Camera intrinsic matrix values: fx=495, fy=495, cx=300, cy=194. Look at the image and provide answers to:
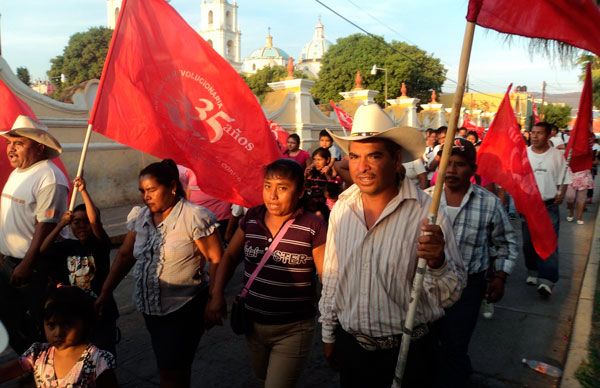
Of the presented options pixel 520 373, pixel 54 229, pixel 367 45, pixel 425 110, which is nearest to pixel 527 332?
pixel 520 373

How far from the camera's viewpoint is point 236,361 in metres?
4.00

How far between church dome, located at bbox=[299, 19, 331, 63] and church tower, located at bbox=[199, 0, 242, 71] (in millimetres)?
20695

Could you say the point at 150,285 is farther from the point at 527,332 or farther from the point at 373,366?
the point at 527,332

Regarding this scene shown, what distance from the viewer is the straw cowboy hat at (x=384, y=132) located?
2.20 m

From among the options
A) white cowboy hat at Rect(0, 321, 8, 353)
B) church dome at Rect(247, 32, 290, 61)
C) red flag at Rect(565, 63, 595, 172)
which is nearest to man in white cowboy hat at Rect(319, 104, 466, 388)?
white cowboy hat at Rect(0, 321, 8, 353)

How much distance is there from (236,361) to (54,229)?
1.76m

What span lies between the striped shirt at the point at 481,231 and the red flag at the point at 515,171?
1.03 meters

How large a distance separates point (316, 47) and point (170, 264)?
119998 mm

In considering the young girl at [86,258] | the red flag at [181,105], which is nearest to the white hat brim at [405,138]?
the red flag at [181,105]

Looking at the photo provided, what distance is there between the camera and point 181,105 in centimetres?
357

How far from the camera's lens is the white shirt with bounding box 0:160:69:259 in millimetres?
3246

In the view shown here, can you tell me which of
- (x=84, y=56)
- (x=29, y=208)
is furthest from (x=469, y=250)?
(x=84, y=56)

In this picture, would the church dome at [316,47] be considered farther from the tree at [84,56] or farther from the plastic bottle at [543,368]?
the plastic bottle at [543,368]

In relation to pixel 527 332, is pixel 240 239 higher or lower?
higher
